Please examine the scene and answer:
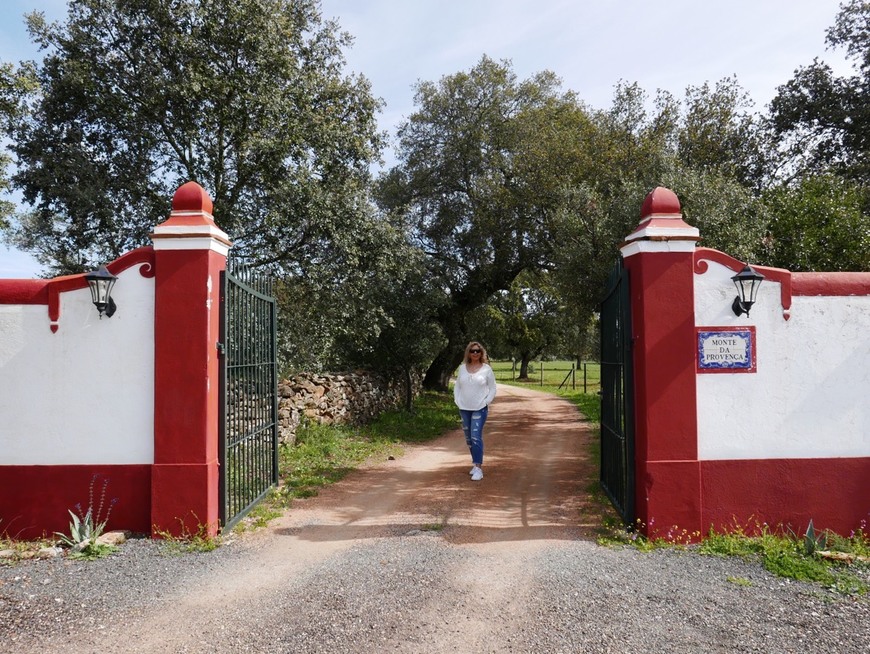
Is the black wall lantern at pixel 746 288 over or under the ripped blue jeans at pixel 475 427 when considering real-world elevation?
over

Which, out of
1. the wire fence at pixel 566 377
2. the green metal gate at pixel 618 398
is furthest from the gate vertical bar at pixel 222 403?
the wire fence at pixel 566 377

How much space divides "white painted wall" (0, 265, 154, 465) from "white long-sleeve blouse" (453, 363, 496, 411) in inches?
149

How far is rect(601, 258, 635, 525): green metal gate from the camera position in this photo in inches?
215

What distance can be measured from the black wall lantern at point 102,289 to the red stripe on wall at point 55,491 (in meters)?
1.51

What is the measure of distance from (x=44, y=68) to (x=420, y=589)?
473 inches

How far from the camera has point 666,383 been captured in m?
5.23

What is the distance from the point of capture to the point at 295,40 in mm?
11828

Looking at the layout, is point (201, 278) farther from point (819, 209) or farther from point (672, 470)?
point (819, 209)

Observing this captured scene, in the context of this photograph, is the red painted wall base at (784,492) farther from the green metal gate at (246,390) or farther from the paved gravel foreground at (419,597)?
the green metal gate at (246,390)

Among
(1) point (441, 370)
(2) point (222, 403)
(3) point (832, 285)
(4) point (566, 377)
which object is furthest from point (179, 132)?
(4) point (566, 377)

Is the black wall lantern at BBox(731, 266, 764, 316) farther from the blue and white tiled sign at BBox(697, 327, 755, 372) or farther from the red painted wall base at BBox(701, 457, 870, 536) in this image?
the red painted wall base at BBox(701, 457, 870, 536)

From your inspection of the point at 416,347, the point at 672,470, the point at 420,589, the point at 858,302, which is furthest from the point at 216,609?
the point at 416,347

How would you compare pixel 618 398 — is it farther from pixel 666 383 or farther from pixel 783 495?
pixel 783 495

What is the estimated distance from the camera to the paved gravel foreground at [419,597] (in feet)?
11.7
